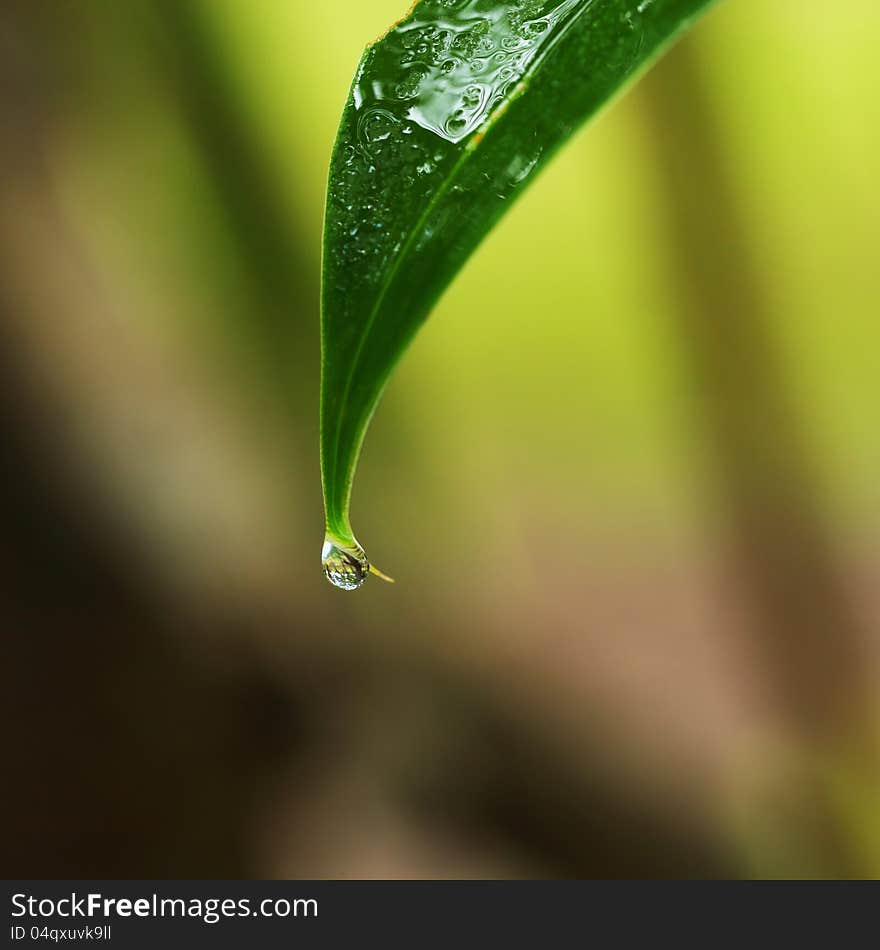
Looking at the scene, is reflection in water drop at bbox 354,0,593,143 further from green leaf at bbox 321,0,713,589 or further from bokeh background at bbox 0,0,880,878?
bokeh background at bbox 0,0,880,878

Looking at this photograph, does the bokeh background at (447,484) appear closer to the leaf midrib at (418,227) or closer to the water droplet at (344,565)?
the water droplet at (344,565)

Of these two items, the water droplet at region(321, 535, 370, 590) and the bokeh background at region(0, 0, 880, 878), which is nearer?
the water droplet at region(321, 535, 370, 590)

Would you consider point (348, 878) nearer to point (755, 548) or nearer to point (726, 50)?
point (755, 548)

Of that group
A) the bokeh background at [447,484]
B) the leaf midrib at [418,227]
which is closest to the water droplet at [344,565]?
the leaf midrib at [418,227]

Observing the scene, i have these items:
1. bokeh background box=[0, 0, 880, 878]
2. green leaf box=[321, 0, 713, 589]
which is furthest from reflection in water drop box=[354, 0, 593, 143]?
bokeh background box=[0, 0, 880, 878]

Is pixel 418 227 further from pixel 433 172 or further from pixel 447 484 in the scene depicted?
pixel 447 484

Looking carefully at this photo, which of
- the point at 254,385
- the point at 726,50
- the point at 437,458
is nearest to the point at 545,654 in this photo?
the point at 437,458
